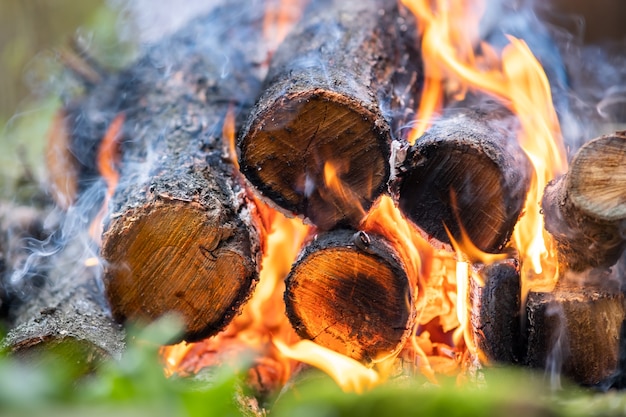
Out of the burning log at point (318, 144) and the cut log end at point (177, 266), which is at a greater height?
the burning log at point (318, 144)

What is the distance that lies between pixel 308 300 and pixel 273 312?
401mm

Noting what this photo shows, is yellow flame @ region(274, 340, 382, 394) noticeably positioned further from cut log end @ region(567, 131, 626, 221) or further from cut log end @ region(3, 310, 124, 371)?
cut log end @ region(567, 131, 626, 221)

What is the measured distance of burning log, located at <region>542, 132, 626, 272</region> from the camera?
69.9 inches

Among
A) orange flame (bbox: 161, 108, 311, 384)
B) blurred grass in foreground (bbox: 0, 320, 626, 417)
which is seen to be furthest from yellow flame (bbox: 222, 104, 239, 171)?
blurred grass in foreground (bbox: 0, 320, 626, 417)

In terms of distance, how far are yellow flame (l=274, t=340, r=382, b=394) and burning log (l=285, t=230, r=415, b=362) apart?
4 cm

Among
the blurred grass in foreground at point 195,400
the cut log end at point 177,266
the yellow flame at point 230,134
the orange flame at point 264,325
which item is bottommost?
the orange flame at point 264,325

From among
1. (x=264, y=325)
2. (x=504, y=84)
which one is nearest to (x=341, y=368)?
(x=264, y=325)

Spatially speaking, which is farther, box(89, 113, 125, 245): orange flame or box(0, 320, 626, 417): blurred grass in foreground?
box(89, 113, 125, 245): orange flame

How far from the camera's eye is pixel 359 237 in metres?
1.92

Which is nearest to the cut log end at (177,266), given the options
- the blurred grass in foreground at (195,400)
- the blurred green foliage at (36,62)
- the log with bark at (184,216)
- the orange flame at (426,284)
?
the log with bark at (184,216)

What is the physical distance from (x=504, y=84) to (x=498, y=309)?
3.24 feet

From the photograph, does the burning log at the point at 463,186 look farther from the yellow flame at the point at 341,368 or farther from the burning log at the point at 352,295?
the yellow flame at the point at 341,368

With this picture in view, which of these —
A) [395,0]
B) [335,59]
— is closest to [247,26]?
[395,0]

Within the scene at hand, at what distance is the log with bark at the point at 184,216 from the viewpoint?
200 cm
